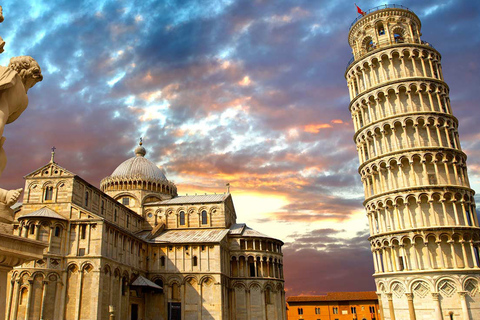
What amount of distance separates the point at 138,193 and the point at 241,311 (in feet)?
74.0

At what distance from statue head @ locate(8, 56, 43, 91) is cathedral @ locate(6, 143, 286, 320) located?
31.9 meters

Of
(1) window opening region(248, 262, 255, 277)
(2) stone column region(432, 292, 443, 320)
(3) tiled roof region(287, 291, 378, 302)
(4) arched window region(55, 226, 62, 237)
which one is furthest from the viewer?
(3) tiled roof region(287, 291, 378, 302)

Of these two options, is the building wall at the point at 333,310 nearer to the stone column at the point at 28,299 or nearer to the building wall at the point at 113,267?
the building wall at the point at 113,267

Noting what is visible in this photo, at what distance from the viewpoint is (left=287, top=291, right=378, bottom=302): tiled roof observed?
81938 millimetres

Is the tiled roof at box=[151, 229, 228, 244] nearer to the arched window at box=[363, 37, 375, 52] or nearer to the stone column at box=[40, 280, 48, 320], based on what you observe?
the stone column at box=[40, 280, 48, 320]

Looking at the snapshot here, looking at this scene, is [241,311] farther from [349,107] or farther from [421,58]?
[421,58]

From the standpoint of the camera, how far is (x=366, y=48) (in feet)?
156

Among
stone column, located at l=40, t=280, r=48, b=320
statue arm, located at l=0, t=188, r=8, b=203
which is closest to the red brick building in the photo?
stone column, located at l=40, t=280, r=48, b=320

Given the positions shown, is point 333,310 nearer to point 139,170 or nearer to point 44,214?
point 139,170

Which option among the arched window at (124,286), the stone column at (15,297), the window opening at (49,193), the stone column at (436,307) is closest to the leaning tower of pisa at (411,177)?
the stone column at (436,307)

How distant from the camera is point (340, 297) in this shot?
8362 centimetres

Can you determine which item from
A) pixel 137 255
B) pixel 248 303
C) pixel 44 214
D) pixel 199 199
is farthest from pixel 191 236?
pixel 44 214

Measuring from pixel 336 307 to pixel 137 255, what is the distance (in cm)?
5077

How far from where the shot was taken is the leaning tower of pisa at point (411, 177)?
36062mm
